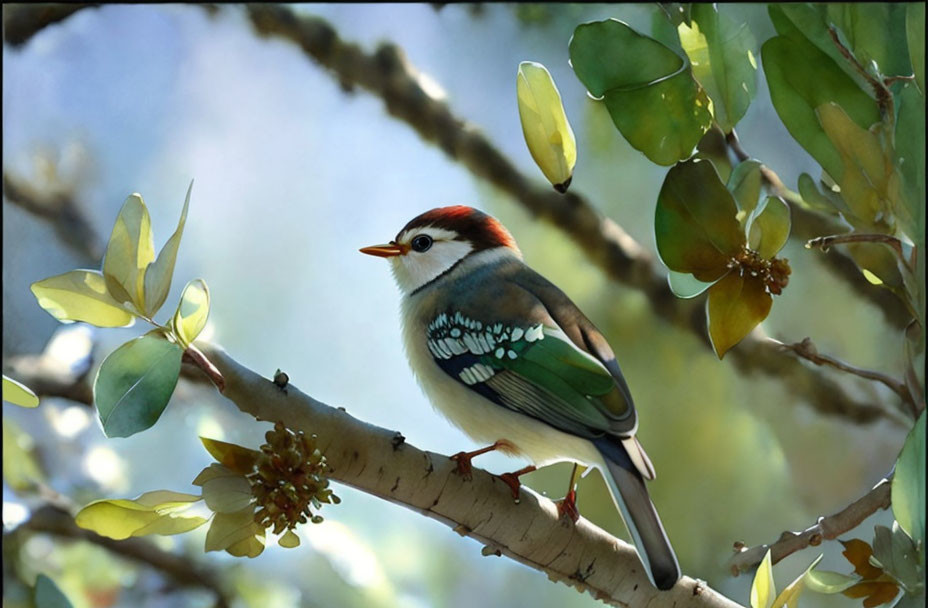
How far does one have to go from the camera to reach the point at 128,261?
20.7 inches

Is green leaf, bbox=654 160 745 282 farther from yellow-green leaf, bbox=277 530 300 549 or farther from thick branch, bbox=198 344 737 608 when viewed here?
yellow-green leaf, bbox=277 530 300 549

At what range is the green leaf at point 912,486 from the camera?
18.8 inches

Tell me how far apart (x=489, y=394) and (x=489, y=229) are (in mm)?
125

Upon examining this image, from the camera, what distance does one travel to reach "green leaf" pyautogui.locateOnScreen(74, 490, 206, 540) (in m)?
0.53

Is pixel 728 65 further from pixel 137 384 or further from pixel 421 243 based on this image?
pixel 137 384

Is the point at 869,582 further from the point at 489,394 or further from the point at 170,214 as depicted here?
the point at 170,214

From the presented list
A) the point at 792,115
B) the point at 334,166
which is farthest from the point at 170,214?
the point at 792,115

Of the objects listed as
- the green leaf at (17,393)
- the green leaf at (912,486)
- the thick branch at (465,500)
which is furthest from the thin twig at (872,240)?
the green leaf at (17,393)

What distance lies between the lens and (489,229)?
2.05 feet

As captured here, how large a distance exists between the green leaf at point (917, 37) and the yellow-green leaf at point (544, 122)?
205 millimetres

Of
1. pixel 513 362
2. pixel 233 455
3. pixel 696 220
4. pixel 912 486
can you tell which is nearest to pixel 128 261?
pixel 233 455

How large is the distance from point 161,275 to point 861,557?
1.51ft

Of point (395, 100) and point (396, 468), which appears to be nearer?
point (396, 468)

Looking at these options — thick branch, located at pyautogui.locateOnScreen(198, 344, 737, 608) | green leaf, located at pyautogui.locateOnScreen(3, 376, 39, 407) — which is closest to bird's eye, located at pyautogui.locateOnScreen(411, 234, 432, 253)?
thick branch, located at pyautogui.locateOnScreen(198, 344, 737, 608)
